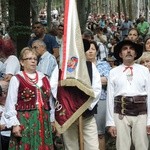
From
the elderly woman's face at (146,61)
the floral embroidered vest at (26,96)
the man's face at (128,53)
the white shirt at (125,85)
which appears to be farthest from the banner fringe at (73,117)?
the elderly woman's face at (146,61)

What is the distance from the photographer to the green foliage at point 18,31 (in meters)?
10.9

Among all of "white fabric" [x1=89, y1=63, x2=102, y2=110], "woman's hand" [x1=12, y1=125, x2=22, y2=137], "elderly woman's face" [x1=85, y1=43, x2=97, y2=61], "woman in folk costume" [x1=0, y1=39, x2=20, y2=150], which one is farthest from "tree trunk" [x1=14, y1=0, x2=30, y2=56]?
"woman's hand" [x1=12, y1=125, x2=22, y2=137]

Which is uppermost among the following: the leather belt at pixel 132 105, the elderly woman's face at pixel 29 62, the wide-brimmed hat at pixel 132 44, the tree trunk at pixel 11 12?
the tree trunk at pixel 11 12

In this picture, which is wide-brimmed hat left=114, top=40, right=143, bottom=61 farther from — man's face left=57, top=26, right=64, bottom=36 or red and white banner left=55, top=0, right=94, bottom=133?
man's face left=57, top=26, right=64, bottom=36

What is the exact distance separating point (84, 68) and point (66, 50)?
0.33 m

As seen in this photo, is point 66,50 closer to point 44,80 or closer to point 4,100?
point 44,80

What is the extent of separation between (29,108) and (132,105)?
52.8 inches

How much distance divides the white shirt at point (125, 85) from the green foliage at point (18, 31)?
4958 mm

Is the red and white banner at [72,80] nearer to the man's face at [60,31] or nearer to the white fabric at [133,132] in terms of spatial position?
the white fabric at [133,132]

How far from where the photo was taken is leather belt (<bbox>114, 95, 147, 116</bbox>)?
6230 mm

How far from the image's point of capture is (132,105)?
6230 mm

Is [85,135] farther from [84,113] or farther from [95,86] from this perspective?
[95,86]

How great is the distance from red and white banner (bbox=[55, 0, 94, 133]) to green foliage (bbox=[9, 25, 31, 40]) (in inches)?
188

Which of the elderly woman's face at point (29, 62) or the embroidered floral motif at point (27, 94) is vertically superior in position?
the elderly woman's face at point (29, 62)
